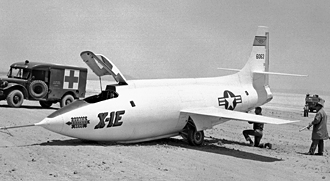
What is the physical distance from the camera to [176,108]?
51.7ft

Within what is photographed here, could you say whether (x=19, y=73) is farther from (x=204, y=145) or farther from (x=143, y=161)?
(x=143, y=161)

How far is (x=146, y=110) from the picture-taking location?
48.1ft

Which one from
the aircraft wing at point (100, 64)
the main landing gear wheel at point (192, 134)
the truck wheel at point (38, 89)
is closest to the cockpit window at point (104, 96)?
the aircraft wing at point (100, 64)

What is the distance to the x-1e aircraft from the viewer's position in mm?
13469

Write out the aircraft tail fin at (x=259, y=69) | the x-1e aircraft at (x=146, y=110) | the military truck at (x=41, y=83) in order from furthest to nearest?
1. the military truck at (x=41, y=83)
2. the aircraft tail fin at (x=259, y=69)
3. the x-1e aircraft at (x=146, y=110)

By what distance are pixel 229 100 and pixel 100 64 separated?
5.76 m

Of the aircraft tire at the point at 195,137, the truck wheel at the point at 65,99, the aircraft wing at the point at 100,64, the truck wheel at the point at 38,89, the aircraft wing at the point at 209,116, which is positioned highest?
the aircraft wing at the point at 100,64

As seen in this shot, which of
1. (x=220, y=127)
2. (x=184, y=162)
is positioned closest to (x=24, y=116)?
(x=220, y=127)

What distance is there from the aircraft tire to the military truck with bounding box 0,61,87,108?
11905mm

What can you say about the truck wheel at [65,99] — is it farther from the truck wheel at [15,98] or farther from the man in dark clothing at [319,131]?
the man in dark clothing at [319,131]

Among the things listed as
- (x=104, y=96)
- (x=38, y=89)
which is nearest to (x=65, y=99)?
(x=38, y=89)

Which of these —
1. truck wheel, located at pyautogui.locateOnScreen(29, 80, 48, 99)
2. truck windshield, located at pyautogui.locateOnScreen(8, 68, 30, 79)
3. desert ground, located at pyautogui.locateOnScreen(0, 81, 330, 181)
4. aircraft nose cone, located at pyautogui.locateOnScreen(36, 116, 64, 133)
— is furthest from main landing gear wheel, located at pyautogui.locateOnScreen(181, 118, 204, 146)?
truck windshield, located at pyautogui.locateOnScreen(8, 68, 30, 79)

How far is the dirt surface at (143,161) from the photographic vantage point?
10531 millimetres

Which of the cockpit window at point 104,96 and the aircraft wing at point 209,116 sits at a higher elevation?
the cockpit window at point 104,96
